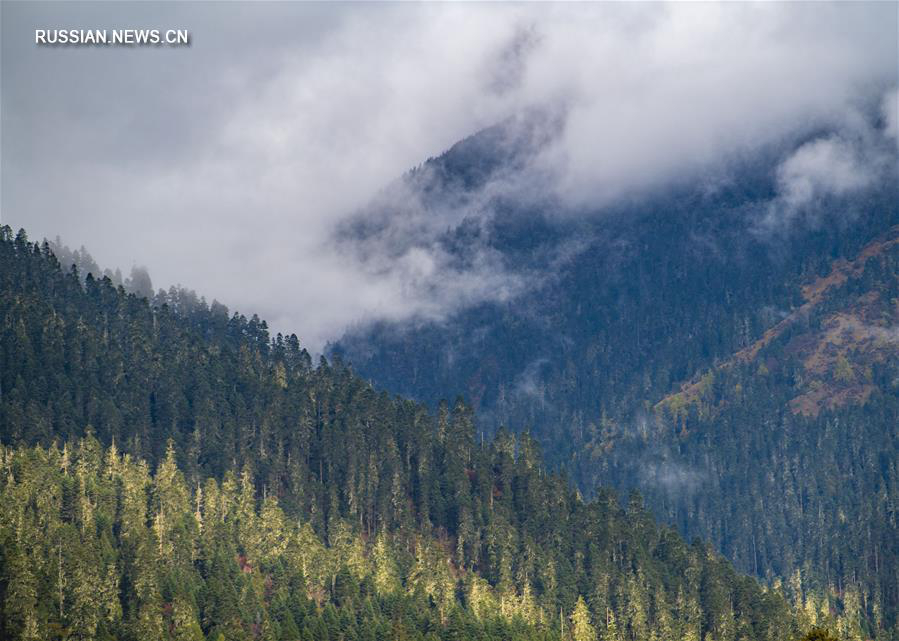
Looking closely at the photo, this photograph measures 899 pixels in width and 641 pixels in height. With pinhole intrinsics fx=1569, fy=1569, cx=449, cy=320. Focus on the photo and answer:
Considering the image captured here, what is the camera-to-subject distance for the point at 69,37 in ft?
566

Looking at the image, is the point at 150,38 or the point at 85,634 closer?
the point at 150,38

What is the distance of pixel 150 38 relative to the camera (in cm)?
16850

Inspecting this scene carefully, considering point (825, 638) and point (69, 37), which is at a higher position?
point (69, 37)

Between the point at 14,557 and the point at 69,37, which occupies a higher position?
the point at 69,37

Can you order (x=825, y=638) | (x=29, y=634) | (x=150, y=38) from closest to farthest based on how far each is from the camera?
(x=825, y=638)
(x=150, y=38)
(x=29, y=634)

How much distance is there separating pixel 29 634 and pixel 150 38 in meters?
75.6

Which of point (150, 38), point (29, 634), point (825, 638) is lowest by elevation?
point (825, 638)

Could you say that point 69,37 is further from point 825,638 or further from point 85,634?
point 825,638

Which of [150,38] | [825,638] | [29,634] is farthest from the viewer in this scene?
[29,634]

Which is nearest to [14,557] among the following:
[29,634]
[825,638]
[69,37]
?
[29,634]

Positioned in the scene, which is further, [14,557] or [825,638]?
[14,557]

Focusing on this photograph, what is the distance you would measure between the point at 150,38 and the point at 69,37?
10.6m

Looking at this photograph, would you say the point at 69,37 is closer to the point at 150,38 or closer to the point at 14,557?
the point at 150,38

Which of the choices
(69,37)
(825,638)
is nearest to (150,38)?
(69,37)
